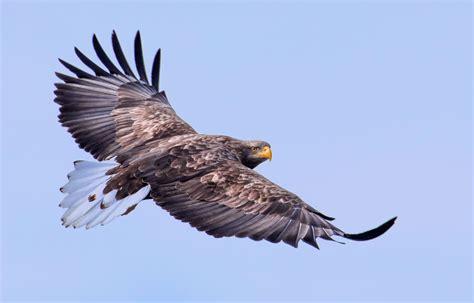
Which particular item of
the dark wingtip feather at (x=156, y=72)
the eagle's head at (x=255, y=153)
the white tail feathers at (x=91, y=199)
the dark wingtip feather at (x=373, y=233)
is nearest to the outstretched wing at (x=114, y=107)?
the dark wingtip feather at (x=156, y=72)

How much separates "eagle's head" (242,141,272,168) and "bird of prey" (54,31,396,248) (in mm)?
13

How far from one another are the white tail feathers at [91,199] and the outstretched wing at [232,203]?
409 millimetres

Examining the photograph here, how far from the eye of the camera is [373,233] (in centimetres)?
1286

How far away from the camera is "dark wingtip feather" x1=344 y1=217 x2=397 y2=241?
12.6m

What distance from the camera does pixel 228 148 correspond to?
15781 millimetres

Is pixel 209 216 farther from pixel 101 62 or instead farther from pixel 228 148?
pixel 101 62

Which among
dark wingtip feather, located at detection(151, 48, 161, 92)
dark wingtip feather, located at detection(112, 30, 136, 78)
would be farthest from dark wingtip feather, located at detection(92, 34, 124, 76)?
dark wingtip feather, located at detection(151, 48, 161, 92)

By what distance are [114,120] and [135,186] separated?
2234 mm

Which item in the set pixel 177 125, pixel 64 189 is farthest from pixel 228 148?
pixel 64 189

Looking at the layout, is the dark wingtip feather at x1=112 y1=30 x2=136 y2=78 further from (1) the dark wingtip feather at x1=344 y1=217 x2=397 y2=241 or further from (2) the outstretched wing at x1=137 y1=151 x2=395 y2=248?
(1) the dark wingtip feather at x1=344 y1=217 x2=397 y2=241

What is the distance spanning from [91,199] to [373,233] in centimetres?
381

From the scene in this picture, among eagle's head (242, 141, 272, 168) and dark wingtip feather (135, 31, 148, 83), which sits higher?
dark wingtip feather (135, 31, 148, 83)

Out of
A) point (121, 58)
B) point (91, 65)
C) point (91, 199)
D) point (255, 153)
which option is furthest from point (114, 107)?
point (91, 199)

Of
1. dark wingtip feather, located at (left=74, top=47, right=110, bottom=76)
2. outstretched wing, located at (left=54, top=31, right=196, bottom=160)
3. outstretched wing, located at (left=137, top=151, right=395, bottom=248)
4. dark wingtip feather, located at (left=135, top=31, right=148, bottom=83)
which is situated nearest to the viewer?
outstretched wing, located at (left=137, top=151, right=395, bottom=248)
